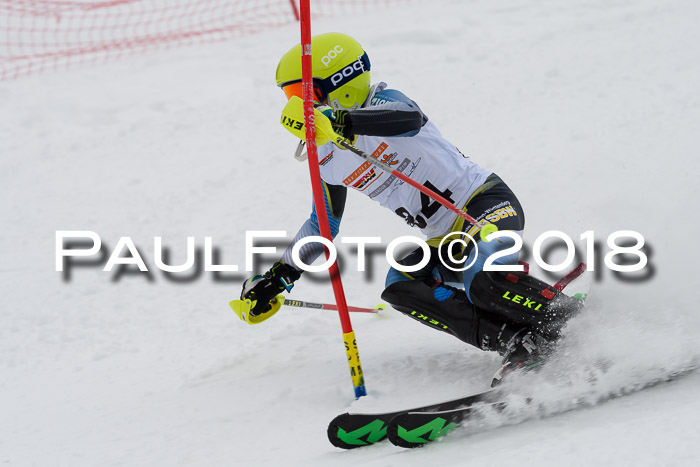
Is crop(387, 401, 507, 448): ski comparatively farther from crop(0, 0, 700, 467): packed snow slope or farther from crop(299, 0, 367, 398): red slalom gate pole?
crop(299, 0, 367, 398): red slalom gate pole

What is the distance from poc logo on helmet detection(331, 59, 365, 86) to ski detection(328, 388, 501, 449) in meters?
1.42

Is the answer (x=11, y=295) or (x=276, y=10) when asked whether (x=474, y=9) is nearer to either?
(x=276, y=10)

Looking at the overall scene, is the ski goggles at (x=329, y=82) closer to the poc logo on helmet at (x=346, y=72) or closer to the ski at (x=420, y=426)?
the poc logo on helmet at (x=346, y=72)

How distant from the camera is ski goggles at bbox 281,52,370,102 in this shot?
3154 millimetres

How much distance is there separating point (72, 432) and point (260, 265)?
7.48 feet

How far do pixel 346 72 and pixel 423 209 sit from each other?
2.41ft

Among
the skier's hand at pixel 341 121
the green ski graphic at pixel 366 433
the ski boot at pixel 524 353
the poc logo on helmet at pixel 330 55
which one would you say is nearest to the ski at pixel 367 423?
the green ski graphic at pixel 366 433

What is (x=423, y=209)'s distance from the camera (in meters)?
3.42

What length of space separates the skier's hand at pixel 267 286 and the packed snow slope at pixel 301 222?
48 centimetres

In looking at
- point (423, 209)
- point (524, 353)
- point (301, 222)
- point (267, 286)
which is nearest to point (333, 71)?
point (423, 209)

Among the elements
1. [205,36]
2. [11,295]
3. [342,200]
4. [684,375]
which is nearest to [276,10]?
[205,36]

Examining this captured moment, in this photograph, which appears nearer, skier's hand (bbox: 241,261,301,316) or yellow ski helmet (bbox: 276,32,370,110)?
yellow ski helmet (bbox: 276,32,370,110)

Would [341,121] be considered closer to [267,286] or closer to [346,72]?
[346,72]

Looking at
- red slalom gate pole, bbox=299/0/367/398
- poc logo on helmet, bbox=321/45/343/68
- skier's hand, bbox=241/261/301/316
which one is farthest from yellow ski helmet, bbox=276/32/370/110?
skier's hand, bbox=241/261/301/316
